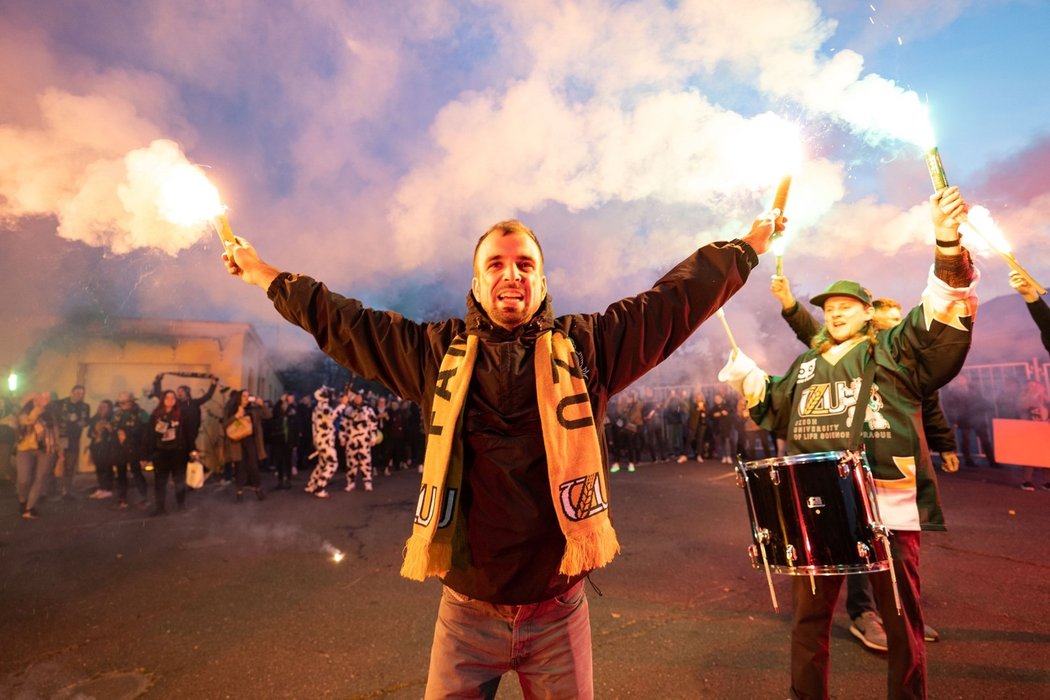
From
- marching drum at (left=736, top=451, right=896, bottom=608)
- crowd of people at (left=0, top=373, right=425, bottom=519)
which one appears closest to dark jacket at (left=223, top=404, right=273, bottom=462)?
crowd of people at (left=0, top=373, right=425, bottom=519)

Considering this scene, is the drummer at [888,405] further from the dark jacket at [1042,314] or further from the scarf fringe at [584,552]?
the dark jacket at [1042,314]

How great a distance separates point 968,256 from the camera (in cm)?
251

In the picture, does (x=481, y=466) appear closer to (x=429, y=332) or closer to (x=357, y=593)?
(x=429, y=332)

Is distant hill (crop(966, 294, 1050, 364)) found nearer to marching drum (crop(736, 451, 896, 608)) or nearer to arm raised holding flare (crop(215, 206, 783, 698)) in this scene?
marching drum (crop(736, 451, 896, 608))

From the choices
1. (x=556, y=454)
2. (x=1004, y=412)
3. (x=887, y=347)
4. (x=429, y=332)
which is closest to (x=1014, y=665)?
(x=887, y=347)

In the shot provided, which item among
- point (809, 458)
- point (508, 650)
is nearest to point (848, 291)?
point (809, 458)

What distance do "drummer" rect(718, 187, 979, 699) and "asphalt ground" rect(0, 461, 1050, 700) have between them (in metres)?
0.76

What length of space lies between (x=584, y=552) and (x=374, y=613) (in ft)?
11.6

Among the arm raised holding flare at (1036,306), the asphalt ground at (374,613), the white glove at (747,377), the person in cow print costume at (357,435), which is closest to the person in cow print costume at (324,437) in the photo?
the person in cow print costume at (357,435)

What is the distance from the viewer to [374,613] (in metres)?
4.47

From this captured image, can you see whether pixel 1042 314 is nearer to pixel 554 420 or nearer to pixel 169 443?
pixel 554 420

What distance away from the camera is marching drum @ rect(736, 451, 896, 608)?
261 centimetres

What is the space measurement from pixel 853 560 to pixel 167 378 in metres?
18.9

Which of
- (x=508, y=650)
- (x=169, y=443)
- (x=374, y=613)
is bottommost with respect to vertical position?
(x=374, y=613)
